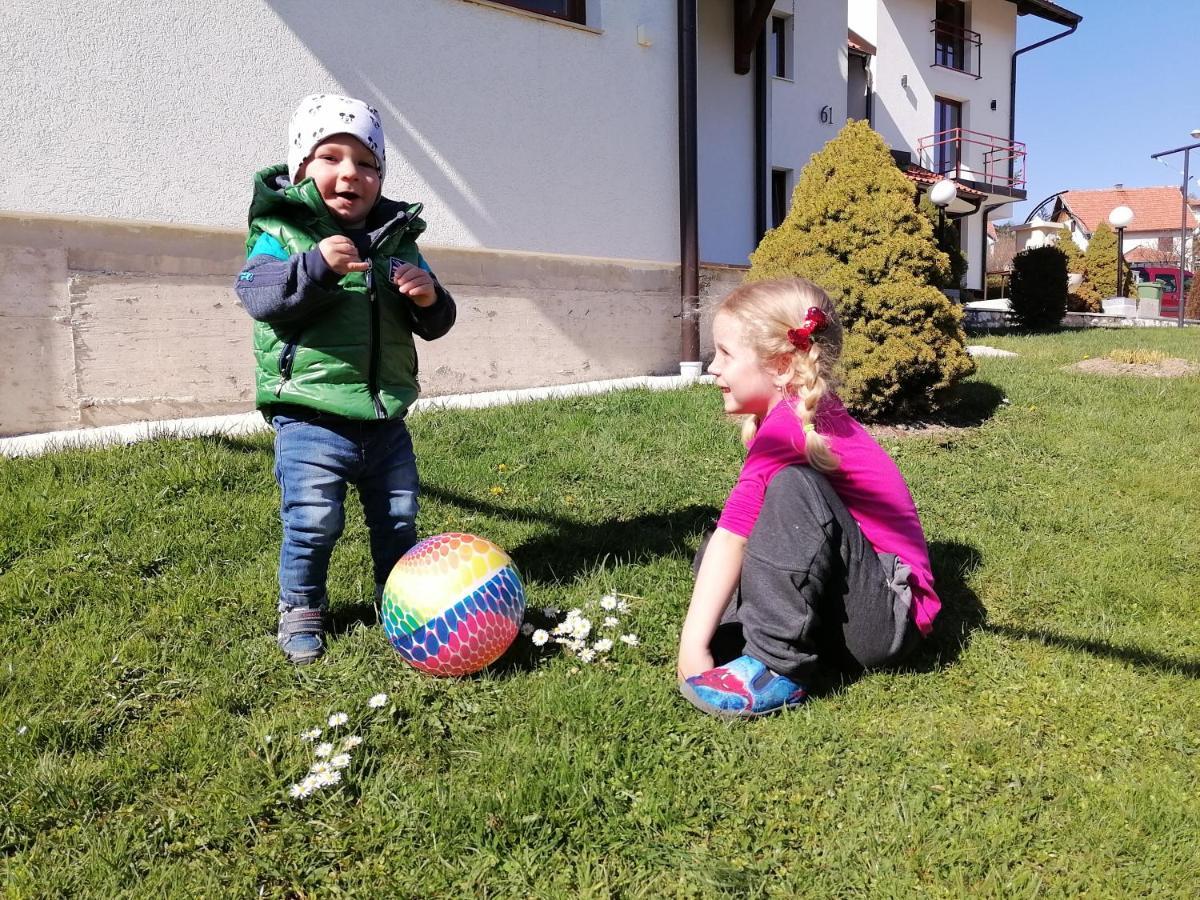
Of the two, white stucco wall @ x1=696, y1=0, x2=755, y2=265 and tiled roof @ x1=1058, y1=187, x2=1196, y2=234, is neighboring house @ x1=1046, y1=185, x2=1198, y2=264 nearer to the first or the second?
tiled roof @ x1=1058, y1=187, x2=1196, y2=234

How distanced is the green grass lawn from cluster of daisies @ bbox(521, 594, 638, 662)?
6 centimetres

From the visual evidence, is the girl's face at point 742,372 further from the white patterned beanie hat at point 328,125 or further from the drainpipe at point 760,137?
the drainpipe at point 760,137

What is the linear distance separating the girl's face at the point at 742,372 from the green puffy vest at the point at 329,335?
43.0 inches

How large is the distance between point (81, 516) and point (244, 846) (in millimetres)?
2439

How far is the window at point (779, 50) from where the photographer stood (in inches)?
540

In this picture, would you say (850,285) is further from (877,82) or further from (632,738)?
(877,82)

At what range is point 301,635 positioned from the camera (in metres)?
2.75

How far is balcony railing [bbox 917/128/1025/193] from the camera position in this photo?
860 inches

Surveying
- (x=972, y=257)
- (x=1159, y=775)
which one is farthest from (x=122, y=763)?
(x=972, y=257)

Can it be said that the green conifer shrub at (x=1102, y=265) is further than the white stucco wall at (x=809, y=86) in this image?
Yes

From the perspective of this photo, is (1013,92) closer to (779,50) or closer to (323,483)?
(779,50)

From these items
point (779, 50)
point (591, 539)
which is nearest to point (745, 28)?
point (779, 50)

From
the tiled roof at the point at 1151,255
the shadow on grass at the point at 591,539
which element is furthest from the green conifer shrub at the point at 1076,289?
the tiled roof at the point at 1151,255

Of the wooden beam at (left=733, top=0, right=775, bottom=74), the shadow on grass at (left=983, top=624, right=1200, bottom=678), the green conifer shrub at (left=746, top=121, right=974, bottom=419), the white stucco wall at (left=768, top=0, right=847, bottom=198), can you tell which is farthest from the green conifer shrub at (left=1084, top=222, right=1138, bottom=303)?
the shadow on grass at (left=983, top=624, right=1200, bottom=678)
